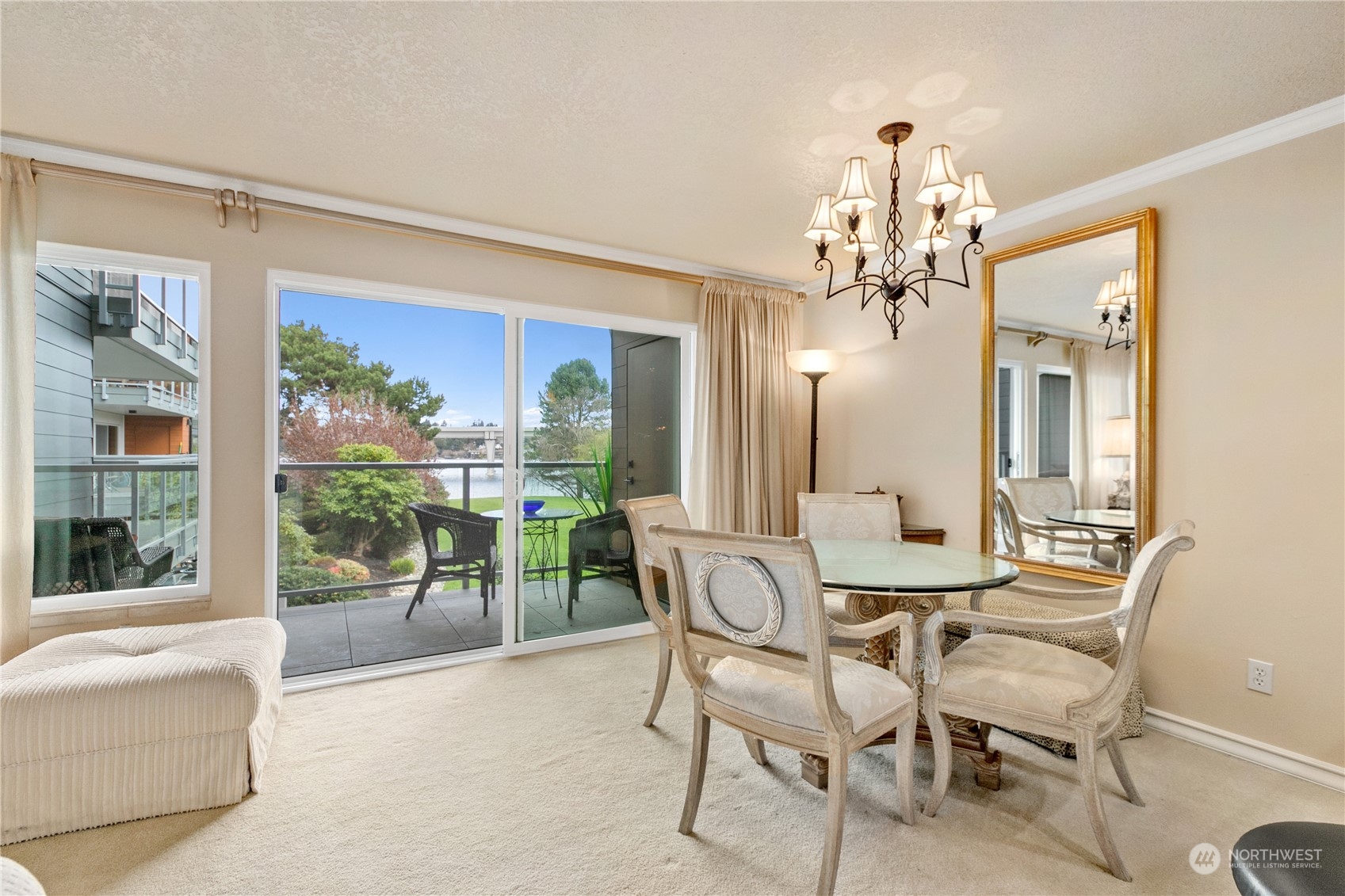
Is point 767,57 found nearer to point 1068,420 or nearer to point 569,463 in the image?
point 1068,420

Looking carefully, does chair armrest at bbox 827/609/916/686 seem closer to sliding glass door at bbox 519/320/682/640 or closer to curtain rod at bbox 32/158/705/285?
sliding glass door at bbox 519/320/682/640

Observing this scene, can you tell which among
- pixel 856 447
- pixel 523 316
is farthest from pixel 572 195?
pixel 856 447

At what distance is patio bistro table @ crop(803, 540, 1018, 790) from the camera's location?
1.95 m

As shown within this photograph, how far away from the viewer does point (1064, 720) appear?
5.78 feet

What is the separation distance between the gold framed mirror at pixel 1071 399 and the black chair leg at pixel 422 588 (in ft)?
10.6

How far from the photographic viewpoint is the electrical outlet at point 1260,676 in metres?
2.34

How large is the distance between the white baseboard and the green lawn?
9.97ft

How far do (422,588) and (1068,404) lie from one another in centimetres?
373

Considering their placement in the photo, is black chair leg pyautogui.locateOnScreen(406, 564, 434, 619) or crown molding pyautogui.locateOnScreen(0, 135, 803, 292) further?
black chair leg pyautogui.locateOnScreen(406, 564, 434, 619)

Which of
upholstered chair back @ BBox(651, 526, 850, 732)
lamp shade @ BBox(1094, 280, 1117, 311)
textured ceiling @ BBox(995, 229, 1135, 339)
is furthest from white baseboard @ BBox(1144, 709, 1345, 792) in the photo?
upholstered chair back @ BBox(651, 526, 850, 732)

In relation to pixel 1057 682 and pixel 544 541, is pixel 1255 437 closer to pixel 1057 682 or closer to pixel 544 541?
pixel 1057 682

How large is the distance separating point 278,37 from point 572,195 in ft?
4.52

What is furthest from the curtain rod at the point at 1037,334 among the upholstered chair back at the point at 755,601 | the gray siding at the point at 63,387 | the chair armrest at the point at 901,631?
the gray siding at the point at 63,387

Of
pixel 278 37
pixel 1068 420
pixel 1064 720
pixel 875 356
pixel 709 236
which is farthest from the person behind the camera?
pixel 875 356
